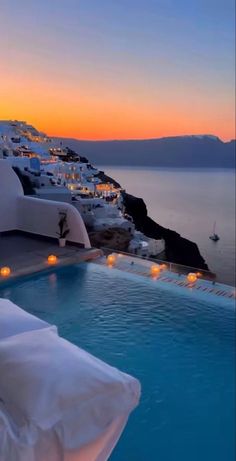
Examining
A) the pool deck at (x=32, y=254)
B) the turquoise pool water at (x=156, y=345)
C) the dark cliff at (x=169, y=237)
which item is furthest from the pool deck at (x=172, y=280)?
the dark cliff at (x=169, y=237)

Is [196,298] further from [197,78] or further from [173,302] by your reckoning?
[197,78]

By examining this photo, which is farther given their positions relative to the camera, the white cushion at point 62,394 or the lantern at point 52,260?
the lantern at point 52,260

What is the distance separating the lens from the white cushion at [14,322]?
149 centimetres

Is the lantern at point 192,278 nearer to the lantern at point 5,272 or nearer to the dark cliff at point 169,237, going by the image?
the lantern at point 5,272

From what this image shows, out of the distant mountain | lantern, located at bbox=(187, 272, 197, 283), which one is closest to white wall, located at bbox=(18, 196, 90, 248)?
lantern, located at bbox=(187, 272, 197, 283)

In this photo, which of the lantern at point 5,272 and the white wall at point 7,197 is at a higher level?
the white wall at point 7,197

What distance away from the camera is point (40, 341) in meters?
1.44

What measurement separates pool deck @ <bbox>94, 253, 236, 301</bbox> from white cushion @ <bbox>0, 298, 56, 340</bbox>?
3768 millimetres

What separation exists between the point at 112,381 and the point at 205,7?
11.1 m

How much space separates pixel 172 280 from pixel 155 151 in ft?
60.3

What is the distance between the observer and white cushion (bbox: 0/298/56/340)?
1492 mm

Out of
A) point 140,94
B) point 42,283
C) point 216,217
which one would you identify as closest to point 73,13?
point 140,94

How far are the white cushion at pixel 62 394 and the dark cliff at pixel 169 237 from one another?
67.8ft

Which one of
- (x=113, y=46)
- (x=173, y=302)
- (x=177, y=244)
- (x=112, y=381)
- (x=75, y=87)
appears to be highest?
(x=113, y=46)
